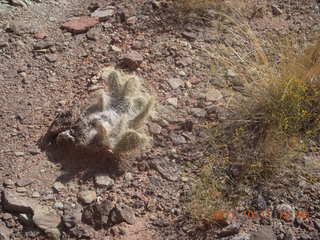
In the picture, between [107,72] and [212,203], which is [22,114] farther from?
[212,203]

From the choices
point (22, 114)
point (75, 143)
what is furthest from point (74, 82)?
point (75, 143)

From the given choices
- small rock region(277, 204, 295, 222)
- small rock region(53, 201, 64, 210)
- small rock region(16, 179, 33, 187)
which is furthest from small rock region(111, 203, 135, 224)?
small rock region(277, 204, 295, 222)

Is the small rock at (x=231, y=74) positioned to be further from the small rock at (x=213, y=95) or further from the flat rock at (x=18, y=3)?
the flat rock at (x=18, y=3)

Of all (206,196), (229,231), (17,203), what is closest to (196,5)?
(206,196)

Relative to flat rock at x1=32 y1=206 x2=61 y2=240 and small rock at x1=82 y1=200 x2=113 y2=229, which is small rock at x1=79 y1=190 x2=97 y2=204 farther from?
flat rock at x1=32 y1=206 x2=61 y2=240

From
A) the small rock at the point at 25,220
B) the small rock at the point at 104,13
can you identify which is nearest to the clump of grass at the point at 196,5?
the small rock at the point at 104,13

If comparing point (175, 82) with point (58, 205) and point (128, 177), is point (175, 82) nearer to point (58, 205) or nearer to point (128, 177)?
point (128, 177)

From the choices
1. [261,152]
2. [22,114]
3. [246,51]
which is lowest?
[22,114]
